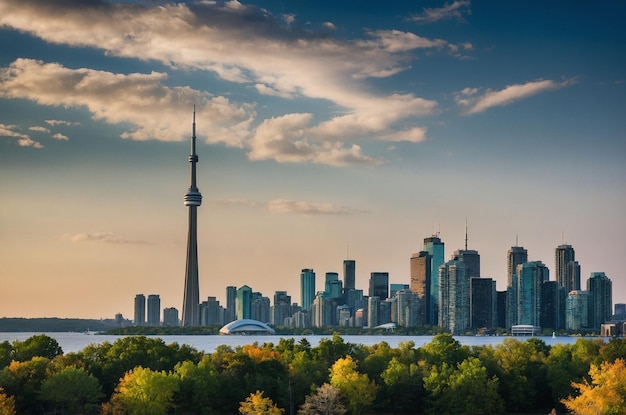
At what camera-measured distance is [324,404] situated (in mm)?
Result: 93562

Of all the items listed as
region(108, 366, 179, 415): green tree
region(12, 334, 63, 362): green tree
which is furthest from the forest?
region(12, 334, 63, 362): green tree

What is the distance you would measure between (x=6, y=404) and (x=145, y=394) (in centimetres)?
1381

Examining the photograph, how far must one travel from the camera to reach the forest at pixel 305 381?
3708 inches

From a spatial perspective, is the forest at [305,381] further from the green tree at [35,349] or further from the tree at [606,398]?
the green tree at [35,349]

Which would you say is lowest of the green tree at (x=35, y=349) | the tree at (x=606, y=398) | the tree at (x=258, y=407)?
the tree at (x=258, y=407)

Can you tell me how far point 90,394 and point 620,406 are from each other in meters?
54.7

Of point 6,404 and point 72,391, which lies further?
point 72,391

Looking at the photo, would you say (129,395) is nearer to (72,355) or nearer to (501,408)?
(72,355)

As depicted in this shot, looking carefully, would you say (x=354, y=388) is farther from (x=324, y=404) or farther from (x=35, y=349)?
(x=35, y=349)

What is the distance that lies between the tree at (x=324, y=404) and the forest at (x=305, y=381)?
127 mm

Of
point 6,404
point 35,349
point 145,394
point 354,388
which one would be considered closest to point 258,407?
point 145,394

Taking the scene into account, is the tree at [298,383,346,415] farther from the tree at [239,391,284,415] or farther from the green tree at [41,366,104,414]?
the green tree at [41,366,104,414]

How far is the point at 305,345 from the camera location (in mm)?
130875

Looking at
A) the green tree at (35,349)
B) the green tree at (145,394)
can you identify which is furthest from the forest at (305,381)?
the green tree at (35,349)
